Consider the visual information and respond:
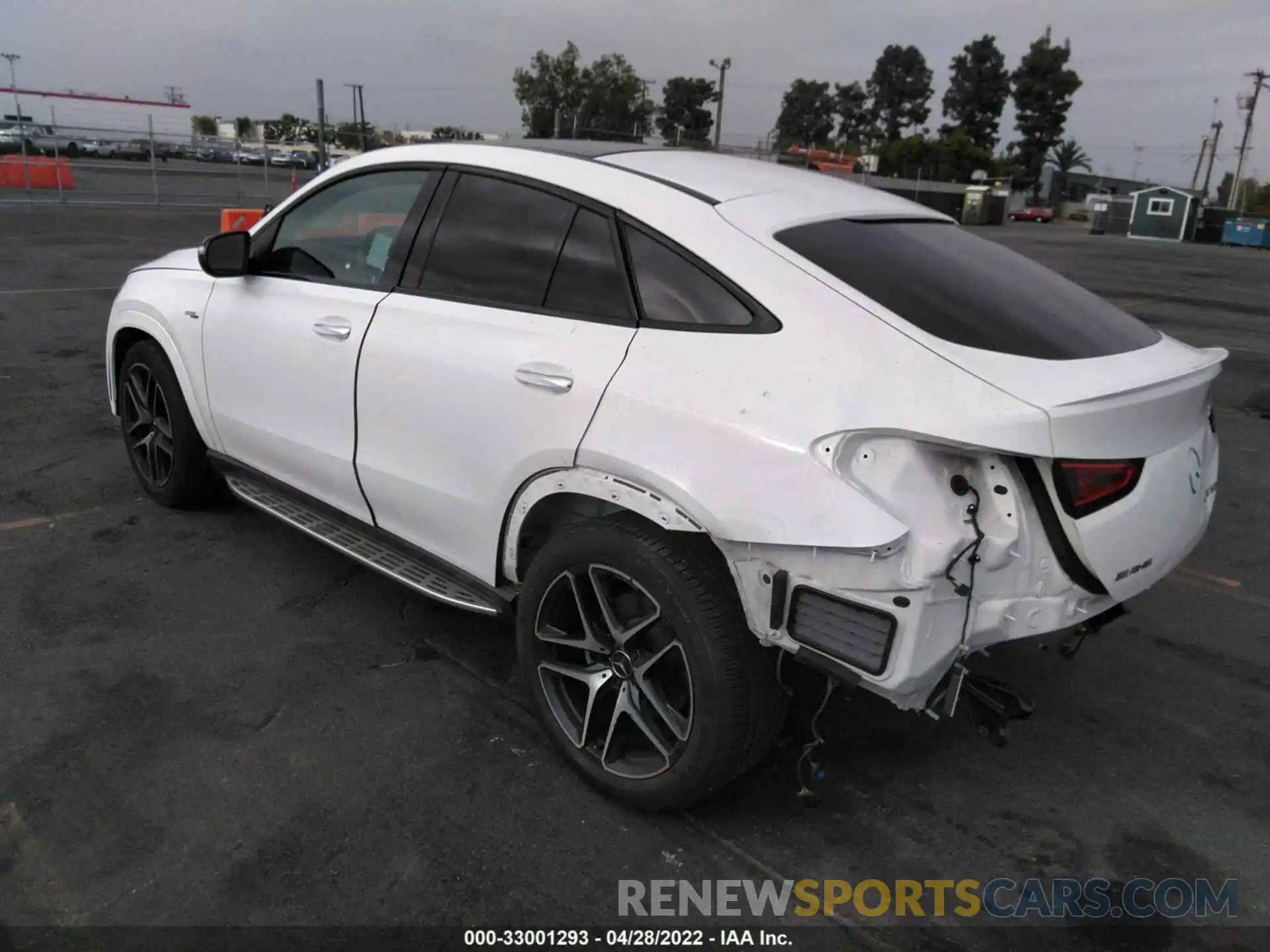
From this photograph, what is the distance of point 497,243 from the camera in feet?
9.91

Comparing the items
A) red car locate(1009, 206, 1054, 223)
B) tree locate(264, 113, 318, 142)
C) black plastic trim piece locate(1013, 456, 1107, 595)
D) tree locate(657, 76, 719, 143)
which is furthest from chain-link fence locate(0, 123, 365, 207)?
tree locate(657, 76, 719, 143)

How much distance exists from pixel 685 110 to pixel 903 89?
23636mm

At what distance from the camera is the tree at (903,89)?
10012 centimetres

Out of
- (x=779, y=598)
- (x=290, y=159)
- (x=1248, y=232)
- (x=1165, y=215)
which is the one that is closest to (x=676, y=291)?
(x=779, y=598)

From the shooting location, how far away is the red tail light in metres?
2.19

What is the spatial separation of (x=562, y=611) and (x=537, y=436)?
0.52 meters

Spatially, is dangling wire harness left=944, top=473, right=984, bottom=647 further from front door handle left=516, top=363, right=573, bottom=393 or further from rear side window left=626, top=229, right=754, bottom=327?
front door handle left=516, top=363, right=573, bottom=393

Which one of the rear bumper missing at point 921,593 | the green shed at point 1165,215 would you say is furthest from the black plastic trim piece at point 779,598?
the green shed at point 1165,215

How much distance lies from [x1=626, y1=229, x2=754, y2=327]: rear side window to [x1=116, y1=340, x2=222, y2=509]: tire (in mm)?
2592

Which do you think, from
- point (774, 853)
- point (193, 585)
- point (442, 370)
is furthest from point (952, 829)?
point (193, 585)

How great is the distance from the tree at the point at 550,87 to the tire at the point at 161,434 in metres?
74.1

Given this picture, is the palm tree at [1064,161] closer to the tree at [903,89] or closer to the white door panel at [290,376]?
the tree at [903,89]

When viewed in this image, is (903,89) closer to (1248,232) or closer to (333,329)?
(1248,232)

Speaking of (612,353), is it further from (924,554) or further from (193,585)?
(193,585)
